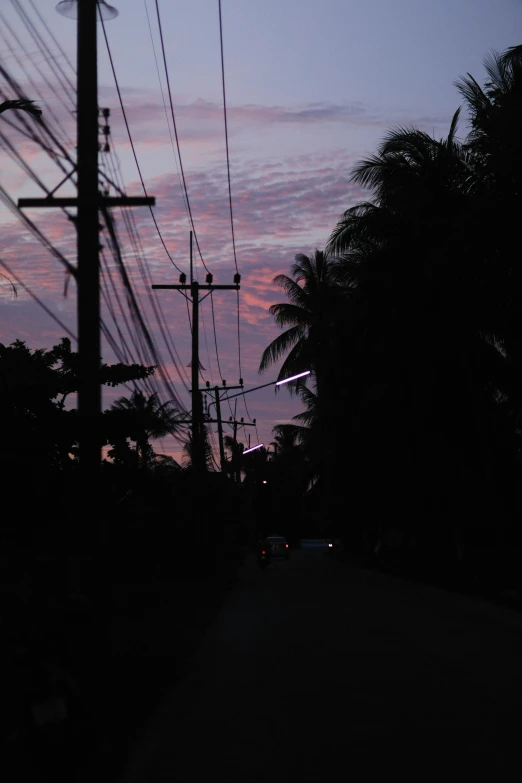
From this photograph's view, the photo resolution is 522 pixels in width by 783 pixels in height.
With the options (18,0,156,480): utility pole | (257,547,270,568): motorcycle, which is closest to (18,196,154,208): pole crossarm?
(18,0,156,480): utility pole

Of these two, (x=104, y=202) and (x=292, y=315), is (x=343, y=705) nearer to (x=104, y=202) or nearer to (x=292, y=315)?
(x=104, y=202)

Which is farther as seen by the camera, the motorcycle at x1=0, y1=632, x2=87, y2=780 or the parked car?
the parked car

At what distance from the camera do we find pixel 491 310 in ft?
89.2

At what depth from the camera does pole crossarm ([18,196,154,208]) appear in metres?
10.8

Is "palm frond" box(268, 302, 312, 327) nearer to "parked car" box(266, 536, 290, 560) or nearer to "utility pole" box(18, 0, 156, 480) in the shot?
"parked car" box(266, 536, 290, 560)

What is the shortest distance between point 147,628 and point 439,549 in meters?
22.6

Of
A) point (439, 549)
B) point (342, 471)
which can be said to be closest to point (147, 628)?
point (439, 549)

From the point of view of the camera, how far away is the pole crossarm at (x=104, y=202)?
10.8m

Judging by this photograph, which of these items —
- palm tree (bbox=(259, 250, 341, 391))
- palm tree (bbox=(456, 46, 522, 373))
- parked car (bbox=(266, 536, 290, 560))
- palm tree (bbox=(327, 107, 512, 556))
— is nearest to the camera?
palm tree (bbox=(456, 46, 522, 373))

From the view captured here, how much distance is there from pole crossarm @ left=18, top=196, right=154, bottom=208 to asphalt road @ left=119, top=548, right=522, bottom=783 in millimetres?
5281

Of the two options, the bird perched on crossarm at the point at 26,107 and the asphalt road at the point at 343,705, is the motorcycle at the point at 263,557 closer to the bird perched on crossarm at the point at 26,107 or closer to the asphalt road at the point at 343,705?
the asphalt road at the point at 343,705

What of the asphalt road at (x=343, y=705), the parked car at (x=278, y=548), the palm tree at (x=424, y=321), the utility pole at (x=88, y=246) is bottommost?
the asphalt road at (x=343, y=705)

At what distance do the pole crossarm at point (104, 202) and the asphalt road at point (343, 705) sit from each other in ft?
17.3

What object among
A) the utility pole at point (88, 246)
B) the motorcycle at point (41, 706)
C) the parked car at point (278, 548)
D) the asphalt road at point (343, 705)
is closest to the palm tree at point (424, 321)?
the asphalt road at point (343, 705)
